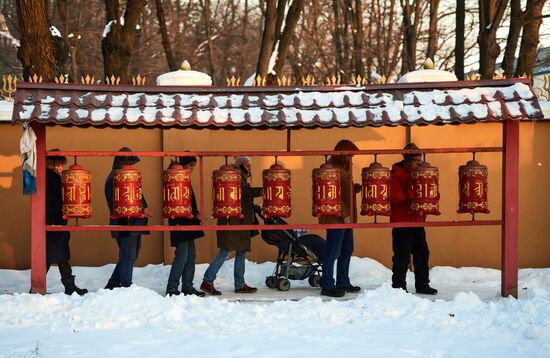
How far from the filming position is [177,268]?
9391 millimetres

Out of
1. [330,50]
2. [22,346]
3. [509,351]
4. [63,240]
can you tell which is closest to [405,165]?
[509,351]

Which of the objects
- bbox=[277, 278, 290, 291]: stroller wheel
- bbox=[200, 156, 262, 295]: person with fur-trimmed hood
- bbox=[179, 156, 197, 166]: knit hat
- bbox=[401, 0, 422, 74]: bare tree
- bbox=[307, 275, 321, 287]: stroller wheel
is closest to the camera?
bbox=[179, 156, 197, 166]: knit hat

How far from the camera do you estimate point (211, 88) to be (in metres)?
9.00

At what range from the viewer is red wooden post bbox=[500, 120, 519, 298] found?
887 cm

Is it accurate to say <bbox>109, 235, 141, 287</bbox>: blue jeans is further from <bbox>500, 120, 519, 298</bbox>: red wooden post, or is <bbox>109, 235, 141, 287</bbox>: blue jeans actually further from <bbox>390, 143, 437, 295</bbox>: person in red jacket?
<bbox>500, 120, 519, 298</bbox>: red wooden post

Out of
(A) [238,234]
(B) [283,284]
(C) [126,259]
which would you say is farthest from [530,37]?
(C) [126,259]

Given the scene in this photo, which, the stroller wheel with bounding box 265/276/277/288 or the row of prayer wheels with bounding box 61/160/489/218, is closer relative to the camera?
the row of prayer wheels with bounding box 61/160/489/218

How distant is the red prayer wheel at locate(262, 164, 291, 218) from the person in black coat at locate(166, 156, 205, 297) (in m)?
0.92

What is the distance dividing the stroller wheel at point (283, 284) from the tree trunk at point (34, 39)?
4741 millimetres

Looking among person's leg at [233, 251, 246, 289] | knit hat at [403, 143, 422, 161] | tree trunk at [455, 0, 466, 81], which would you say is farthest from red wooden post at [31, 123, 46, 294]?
tree trunk at [455, 0, 466, 81]

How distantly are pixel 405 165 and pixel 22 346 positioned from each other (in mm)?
4521

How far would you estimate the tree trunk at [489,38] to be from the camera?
588 inches

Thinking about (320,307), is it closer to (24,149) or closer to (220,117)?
(220,117)

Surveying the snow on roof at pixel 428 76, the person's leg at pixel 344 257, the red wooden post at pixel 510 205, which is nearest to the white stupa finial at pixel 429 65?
the snow on roof at pixel 428 76
